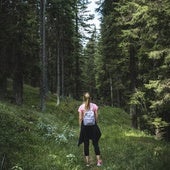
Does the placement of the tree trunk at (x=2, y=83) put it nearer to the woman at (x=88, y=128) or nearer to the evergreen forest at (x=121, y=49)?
the evergreen forest at (x=121, y=49)

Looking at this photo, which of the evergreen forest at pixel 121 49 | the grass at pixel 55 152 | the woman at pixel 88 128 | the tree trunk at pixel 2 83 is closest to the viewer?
the grass at pixel 55 152

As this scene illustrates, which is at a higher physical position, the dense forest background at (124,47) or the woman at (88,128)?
the dense forest background at (124,47)

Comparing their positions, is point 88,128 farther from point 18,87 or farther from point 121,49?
point 121,49

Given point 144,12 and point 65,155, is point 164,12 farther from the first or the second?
point 65,155

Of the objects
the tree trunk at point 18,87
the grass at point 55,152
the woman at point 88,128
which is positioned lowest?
the grass at point 55,152

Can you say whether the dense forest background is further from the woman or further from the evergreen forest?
the woman

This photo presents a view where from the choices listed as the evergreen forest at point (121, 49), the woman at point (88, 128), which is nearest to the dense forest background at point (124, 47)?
the evergreen forest at point (121, 49)

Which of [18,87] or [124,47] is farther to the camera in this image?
[18,87]

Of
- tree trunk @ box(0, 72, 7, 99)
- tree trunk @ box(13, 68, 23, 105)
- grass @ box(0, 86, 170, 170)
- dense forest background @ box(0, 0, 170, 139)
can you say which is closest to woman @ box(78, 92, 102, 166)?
grass @ box(0, 86, 170, 170)

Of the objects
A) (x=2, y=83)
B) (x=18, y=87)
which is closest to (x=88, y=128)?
(x=18, y=87)

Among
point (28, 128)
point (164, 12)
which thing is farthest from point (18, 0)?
point (28, 128)

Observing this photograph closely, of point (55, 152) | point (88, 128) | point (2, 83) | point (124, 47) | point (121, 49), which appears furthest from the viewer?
point (121, 49)

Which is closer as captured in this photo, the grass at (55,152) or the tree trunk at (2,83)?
the grass at (55,152)

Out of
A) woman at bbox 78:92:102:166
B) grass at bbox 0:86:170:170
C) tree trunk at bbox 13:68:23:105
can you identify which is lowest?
grass at bbox 0:86:170:170
